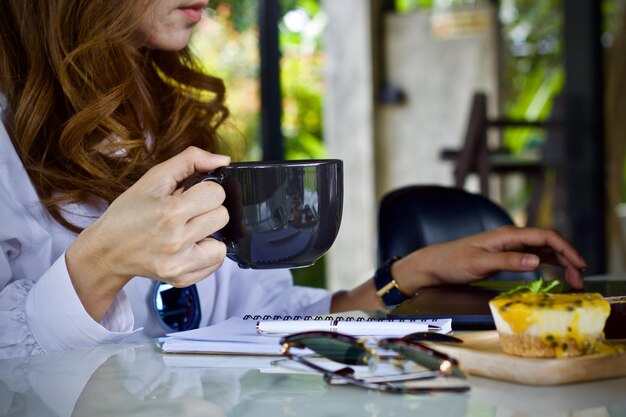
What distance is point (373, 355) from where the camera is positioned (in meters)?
0.67

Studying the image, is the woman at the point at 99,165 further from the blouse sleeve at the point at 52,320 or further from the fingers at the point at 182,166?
the fingers at the point at 182,166

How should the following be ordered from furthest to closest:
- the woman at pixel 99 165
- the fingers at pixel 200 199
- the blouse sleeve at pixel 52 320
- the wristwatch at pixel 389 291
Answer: the wristwatch at pixel 389 291 < the woman at pixel 99 165 < the blouse sleeve at pixel 52 320 < the fingers at pixel 200 199

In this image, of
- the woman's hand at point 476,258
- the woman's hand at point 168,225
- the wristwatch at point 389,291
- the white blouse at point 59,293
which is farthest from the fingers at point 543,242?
the woman's hand at point 168,225

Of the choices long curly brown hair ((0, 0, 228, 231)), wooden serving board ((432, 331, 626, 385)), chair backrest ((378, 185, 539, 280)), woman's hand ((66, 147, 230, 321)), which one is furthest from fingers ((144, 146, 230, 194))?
chair backrest ((378, 185, 539, 280))

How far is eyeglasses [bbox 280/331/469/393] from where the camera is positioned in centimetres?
64

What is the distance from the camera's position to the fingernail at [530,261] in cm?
113

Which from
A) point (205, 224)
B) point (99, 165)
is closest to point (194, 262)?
point (205, 224)

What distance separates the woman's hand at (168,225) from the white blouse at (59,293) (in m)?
0.11

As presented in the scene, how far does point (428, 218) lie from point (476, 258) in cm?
61

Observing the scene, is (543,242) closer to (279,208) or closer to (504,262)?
(504,262)

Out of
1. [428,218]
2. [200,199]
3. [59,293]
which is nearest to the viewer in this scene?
[200,199]

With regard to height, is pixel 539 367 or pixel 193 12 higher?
pixel 193 12

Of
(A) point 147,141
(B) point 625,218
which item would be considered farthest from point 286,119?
(A) point 147,141

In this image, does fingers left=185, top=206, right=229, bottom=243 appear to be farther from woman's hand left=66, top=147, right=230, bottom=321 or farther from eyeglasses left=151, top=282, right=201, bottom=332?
eyeglasses left=151, top=282, right=201, bottom=332
